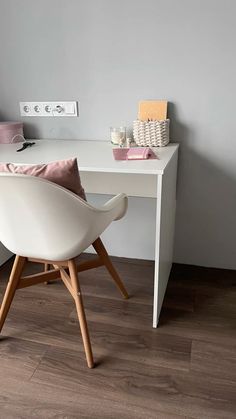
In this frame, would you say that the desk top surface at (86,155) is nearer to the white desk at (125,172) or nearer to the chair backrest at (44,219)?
the white desk at (125,172)

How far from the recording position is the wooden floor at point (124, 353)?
1.26 m

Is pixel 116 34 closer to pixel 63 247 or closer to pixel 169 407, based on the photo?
pixel 63 247

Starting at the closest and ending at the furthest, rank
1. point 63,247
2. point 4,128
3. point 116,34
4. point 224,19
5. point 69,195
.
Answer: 1. point 69,195
2. point 63,247
3. point 224,19
4. point 116,34
5. point 4,128

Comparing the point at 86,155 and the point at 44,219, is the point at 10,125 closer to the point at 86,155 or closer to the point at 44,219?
the point at 86,155

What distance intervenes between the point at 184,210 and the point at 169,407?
1.07 m

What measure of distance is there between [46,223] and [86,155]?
56cm

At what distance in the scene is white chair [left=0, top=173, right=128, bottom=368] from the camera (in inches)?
46.1

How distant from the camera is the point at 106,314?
1.72 metres

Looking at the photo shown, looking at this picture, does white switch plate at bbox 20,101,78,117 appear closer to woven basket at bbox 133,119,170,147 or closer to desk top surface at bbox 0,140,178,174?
desk top surface at bbox 0,140,178,174

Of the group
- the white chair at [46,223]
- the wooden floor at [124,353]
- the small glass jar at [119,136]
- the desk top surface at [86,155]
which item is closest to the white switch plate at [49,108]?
the desk top surface at [86,155]

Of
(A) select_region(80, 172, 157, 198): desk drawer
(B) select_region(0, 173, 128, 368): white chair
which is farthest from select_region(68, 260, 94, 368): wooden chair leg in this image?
(A) select_region(80, 172, 157, 198): desk drawer

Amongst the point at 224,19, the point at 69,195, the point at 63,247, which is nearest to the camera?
the point at 69,195

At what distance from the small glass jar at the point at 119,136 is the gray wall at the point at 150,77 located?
0.09 meters

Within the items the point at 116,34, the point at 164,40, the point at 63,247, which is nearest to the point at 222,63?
the point at 164,40
